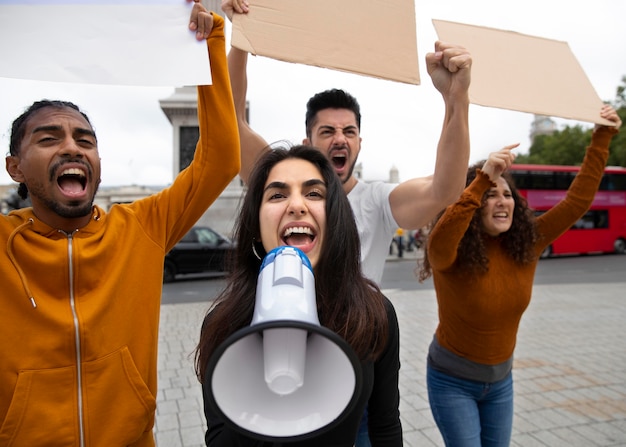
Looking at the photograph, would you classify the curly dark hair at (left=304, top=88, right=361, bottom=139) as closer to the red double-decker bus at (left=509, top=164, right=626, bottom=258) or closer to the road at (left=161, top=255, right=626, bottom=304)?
the road at (left=161, top=255, right=626, bottom=304)

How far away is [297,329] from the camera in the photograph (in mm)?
1062

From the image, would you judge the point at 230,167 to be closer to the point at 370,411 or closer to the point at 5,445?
the point at 370,411

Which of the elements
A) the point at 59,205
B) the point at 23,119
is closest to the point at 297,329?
the point at 59,205

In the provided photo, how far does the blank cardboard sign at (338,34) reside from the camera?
157 centimetres

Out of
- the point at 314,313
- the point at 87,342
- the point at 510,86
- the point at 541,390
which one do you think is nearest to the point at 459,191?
the point at 510,86

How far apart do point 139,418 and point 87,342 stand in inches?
12.4

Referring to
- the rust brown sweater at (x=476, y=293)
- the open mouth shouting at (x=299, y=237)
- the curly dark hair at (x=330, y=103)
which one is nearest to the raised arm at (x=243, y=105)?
the curly dark hair at (x=330, y=103)

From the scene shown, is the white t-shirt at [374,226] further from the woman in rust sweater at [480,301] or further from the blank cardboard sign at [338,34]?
the blank cardboard sign at [338,34]

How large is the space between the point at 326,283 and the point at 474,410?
4.61 feet

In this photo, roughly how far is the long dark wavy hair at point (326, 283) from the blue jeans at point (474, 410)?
1.12 m

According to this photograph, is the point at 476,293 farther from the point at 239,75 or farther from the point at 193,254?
the point at 193,254

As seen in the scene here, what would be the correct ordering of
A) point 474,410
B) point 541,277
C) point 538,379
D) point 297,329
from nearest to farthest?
point 297,329, point 474,410, point 538,379, point 541,277

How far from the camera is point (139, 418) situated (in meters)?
1.62

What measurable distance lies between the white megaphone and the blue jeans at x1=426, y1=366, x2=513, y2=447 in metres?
1.60
